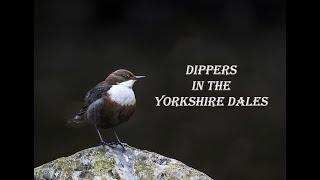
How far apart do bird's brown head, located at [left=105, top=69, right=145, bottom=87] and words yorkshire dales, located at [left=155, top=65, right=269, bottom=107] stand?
25 cm

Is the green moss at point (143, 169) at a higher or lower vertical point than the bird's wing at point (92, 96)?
lower

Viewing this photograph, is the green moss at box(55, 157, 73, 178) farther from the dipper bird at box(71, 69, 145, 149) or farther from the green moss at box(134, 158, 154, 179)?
the green moss at box(134, 158, 154, 179)

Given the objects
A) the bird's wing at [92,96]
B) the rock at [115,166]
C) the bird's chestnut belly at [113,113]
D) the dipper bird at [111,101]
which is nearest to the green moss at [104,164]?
the rock at [115,166]

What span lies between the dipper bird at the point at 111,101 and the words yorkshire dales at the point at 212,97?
10.0 inches

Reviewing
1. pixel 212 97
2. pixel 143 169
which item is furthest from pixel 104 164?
pixel 212 97

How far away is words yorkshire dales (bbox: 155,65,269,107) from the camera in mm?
5938

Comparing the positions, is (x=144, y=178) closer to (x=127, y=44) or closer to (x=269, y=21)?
(x=127, y=44)

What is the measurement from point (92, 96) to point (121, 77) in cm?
26

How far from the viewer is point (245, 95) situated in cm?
601

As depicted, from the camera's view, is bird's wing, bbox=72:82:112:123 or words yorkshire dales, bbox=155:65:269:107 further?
words yorkshire dales, bbox=155:65:269:107

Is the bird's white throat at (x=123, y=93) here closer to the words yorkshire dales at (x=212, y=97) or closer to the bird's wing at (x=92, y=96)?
the bird's wing at (x=92, y=96)

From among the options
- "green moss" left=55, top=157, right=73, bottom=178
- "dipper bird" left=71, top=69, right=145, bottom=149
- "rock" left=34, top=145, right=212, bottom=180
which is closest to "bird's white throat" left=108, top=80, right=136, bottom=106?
"dipper bird" left=71, top=69, right=145, bottom=149

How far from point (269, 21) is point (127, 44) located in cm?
111

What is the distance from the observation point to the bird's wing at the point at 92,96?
5.78 m
